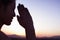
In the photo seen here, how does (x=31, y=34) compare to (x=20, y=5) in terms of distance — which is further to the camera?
(x=31, y=34)

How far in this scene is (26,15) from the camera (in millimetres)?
1787

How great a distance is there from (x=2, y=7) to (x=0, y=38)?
0.90 metres

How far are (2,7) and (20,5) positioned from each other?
1.90 feet

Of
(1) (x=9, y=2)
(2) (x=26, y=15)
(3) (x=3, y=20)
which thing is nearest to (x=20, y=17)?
(2) (x=26, y=15)

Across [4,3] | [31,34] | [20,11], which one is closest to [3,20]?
[4,3]

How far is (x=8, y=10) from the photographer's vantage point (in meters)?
1.20

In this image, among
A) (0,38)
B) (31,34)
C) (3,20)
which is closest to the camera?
(3,20)

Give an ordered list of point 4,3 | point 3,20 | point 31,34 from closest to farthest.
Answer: point 4,3
point 3,20
point 31,34

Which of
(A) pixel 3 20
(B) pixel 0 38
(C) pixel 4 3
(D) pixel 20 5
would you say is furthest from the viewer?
(B) pixel 0 38

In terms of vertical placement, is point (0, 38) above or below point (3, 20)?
below

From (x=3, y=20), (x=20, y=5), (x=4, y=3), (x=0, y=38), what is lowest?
(x=0, y=38)

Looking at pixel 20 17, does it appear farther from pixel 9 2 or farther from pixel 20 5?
pixel 9 2

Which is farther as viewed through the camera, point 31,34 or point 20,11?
point 31,34

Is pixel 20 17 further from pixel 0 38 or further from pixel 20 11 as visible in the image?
pixel 0 38
